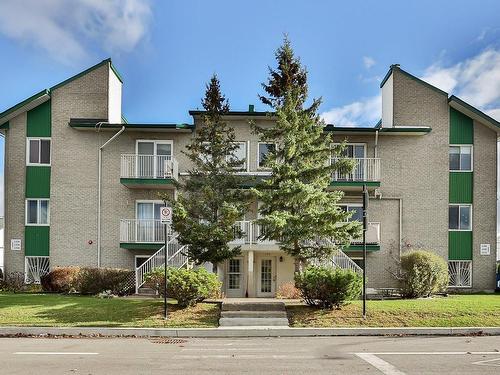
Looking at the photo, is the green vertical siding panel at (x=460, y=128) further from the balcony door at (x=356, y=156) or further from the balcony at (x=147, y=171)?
the balcony at (x=147, y=171)

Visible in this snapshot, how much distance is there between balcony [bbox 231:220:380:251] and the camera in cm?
2177

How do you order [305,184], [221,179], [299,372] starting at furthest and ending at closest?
1. [221,179]
2. [305,184]
3. [299,372]

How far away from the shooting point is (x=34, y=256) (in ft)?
80.1

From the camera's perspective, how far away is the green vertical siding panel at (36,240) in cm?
2442

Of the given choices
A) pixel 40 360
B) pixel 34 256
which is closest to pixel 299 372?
pixel 40 360

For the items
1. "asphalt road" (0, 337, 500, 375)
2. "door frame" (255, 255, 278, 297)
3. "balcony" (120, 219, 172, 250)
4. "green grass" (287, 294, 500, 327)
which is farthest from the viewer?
"door frame" (255, 255, 278, 297)

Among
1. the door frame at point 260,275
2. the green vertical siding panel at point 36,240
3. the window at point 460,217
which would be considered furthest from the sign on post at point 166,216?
the window at point 460,217

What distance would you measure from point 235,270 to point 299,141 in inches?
314

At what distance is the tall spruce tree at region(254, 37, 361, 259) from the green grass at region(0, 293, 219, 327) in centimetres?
382

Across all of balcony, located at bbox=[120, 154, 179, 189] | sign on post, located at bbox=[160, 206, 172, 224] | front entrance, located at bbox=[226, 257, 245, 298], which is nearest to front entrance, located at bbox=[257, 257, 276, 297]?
front entrance, located at bbox=[226, 257, 245, 298]

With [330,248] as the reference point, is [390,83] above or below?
above

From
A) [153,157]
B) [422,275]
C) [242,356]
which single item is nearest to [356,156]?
[422,275]

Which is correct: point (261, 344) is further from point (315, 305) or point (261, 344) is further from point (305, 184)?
point (305, 184)

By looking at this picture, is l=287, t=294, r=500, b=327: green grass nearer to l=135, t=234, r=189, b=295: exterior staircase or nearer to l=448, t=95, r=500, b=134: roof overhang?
l=135, t=234, r=189, b=295: exterior staircase
